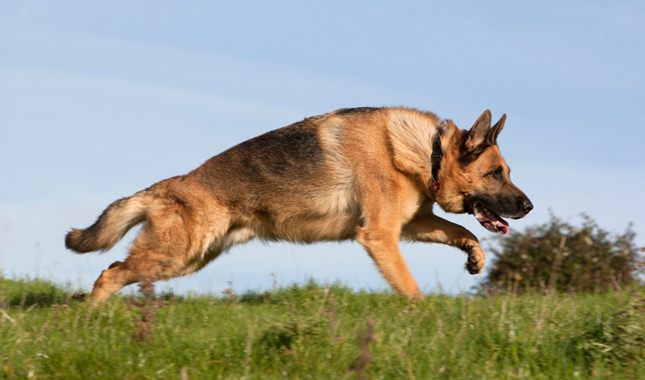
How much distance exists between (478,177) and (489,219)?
0.60 m

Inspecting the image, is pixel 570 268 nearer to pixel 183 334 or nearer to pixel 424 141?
pixel 424 141

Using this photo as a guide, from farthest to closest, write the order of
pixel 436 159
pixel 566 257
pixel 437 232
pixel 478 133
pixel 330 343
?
pixel 566 257 → pixel 437 232 → pixel 436 159 → pixel 478 133 → pixel 330 343

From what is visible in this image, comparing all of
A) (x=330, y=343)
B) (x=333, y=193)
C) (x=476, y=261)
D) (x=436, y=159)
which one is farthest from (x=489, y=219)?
(x=330, y=343)

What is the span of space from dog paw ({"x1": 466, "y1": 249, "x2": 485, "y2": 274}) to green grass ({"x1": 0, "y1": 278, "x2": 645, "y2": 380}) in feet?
4.35

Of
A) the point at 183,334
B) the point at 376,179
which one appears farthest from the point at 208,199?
the point at 183,334

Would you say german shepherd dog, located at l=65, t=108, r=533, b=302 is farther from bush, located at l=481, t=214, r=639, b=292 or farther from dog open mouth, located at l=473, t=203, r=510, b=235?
bush, located at l=481, t=214, r=639, b=292

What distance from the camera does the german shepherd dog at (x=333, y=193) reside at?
739 centimetres

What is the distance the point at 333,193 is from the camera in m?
7.52

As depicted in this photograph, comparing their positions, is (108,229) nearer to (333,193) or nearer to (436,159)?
(333,193)

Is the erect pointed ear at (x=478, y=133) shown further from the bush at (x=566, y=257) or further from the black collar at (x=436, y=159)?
the bush at (x=566, y=257)

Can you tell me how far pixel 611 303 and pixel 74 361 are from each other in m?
5.29

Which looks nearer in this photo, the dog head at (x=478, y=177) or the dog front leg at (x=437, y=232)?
the dog head at (x=478, y=177)

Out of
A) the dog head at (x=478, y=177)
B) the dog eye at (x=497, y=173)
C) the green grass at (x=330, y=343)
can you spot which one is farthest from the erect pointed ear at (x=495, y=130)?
the green grass at (x=330, y=343)

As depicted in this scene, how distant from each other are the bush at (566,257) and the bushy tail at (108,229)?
16.6 ft
